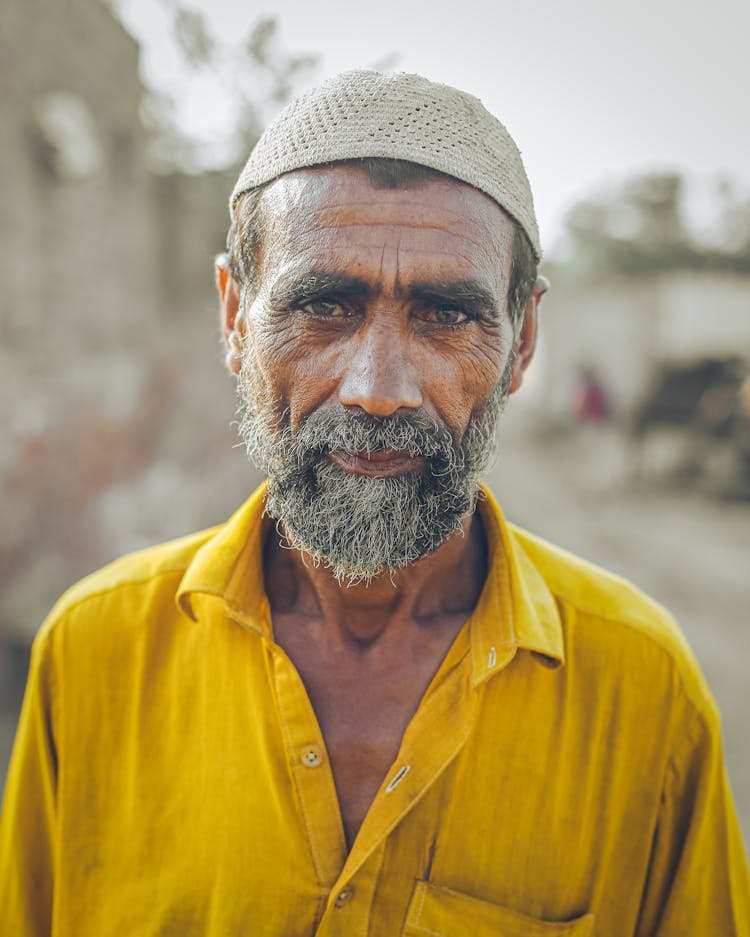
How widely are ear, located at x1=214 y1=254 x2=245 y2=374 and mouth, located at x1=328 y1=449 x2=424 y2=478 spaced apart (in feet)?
1.50

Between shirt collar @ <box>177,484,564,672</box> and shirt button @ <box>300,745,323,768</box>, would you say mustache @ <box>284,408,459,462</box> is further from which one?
shirt button @ <box>300,745,323,768</box>

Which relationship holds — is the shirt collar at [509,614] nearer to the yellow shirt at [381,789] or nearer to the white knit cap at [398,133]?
the yellow shirt at [381,789]

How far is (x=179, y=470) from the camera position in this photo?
5980mm

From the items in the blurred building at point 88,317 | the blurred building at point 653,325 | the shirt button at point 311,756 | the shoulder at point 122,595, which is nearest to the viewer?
the shirt button at point 311,756

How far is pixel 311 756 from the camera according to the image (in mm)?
1367

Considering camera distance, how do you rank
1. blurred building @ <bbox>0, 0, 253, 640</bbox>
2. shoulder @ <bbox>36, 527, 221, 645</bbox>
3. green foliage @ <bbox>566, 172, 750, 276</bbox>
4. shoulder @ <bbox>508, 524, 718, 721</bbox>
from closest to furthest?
shoulder @ <bbox>508, 524, 718, 721</bbox>, shoulder @ <bbox>36, 527, 221, 645</bbox>, blurred building @ <bbox>0, 0, 253, 640</bbox>, green foliage @ <bbox>566, 172, 750, 276</bbox>

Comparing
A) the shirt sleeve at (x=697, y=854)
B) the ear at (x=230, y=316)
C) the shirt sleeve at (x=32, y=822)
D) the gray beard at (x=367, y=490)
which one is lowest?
the shirt sleeve at (x=32, y=822)

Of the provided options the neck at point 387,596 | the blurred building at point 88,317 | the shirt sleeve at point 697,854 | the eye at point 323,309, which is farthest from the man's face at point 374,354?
the blurred building at point 88,317

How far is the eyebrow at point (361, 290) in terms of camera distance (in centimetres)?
135

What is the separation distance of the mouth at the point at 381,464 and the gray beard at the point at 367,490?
0.01 meters

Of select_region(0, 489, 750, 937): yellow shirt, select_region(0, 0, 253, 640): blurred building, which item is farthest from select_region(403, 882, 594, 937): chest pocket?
select_region(0, 0, 253, 640): blurred building

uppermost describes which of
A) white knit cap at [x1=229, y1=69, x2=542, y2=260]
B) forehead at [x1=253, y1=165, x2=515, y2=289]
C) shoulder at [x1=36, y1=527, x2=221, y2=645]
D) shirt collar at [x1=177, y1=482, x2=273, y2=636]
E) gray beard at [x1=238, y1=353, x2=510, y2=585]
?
white knit cap at [x1=229, y1=69, x2=542, y2=260]

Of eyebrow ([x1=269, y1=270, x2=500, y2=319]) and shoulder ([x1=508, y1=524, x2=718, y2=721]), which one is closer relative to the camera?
eyebrow ([x1=269, y1=270, x2=500, y2=319])

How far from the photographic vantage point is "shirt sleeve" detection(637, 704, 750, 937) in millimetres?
1396
